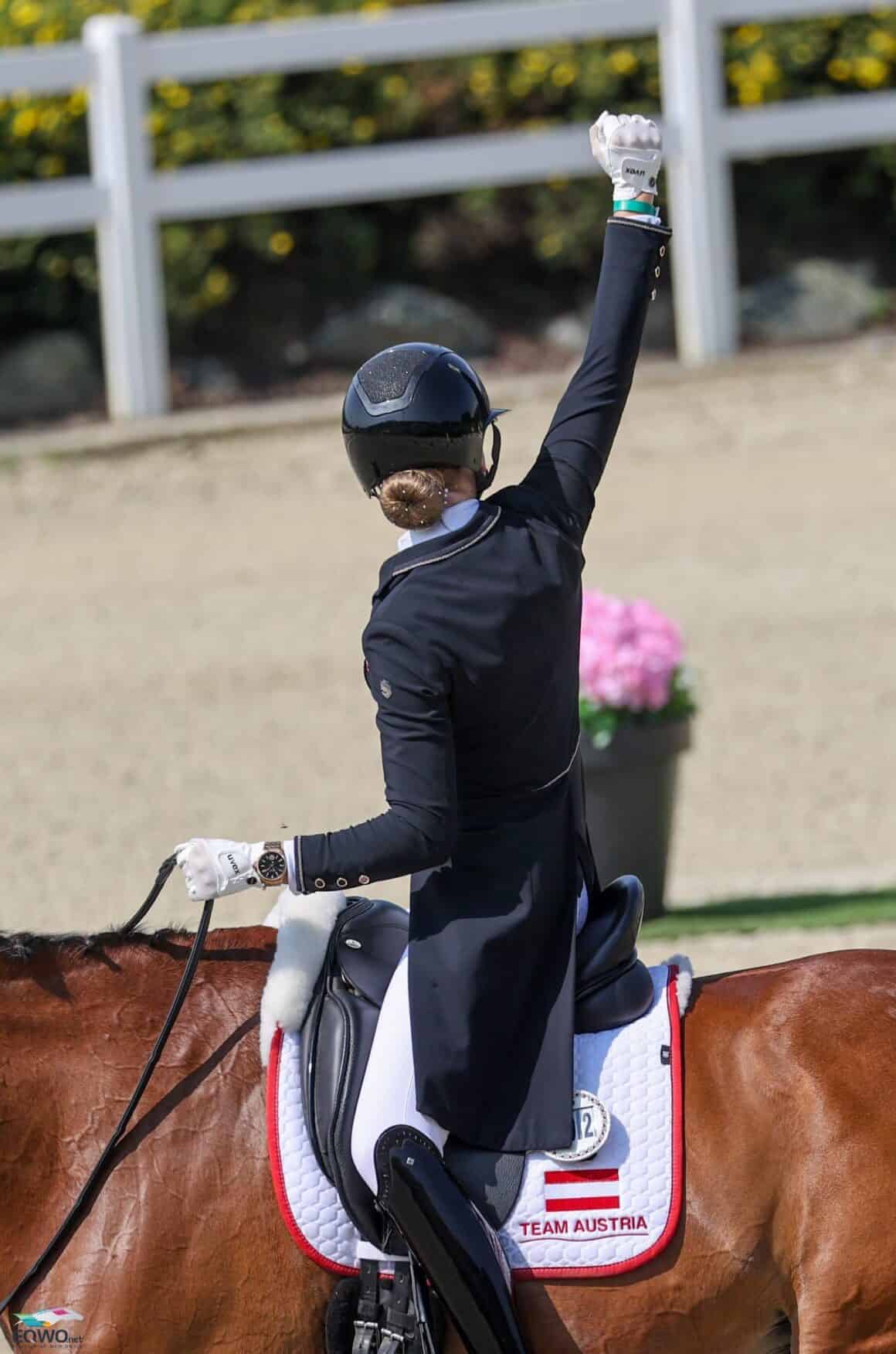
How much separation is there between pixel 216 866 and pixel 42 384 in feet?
36.5

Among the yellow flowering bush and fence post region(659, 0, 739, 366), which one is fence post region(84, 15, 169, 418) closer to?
the yellow flowering bush

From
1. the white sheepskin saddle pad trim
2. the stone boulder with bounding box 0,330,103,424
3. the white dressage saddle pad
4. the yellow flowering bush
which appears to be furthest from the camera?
the yellow flowering bush

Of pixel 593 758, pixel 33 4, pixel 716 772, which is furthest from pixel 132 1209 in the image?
pixel 33 4

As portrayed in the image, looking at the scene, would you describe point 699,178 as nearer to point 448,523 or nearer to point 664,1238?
point 448,523

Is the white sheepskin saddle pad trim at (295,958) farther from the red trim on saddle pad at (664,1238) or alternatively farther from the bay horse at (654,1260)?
the red trim on saddle pad at (664,1238)

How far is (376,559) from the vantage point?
11.4 m

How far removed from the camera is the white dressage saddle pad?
2934mm

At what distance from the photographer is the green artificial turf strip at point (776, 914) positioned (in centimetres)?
669

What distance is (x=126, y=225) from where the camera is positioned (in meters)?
12.8

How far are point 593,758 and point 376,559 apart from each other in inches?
195

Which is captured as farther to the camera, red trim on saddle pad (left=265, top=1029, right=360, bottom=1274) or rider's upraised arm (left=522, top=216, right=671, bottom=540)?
rider's upraised arm (left=522, top=216, right=671, bottom=540)

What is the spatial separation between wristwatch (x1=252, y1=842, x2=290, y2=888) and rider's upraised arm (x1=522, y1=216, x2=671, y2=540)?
28.4 inches

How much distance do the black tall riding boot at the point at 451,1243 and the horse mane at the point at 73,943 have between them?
2.11ft
